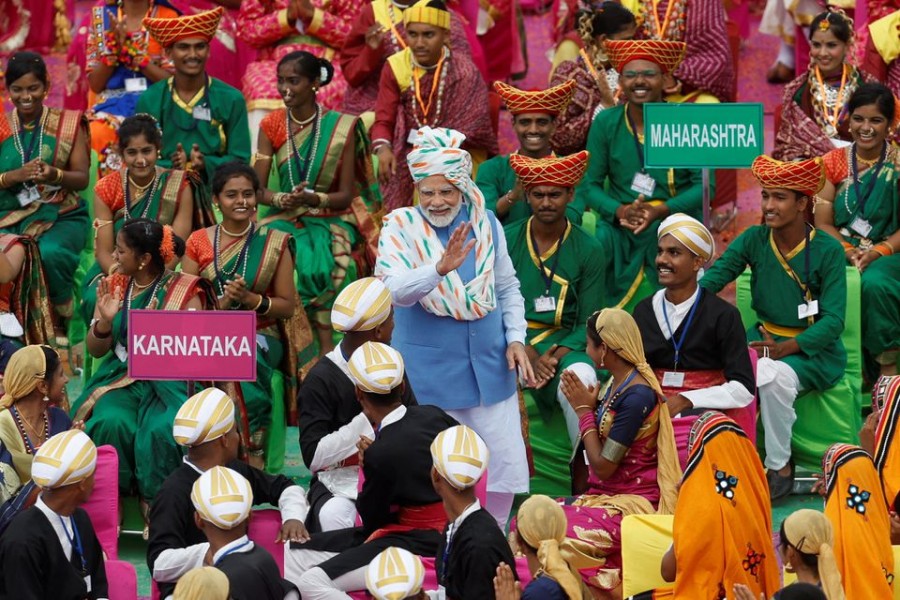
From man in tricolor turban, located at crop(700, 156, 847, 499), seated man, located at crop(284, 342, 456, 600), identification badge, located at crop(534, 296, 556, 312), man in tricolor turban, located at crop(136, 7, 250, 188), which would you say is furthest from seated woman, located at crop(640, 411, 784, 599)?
man in tricolor turban, located at crop(136, 7, 250, 188)

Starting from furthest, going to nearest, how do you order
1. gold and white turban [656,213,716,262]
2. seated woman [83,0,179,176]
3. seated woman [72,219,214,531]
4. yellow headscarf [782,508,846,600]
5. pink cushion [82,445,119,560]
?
seated woman [83,0,179,176] → seated woman [72,219,214,531] → gold and white turban [656,213,716,262] → pink cushion [82,445,119,560] → yellow headscarf [782,508,846,600]

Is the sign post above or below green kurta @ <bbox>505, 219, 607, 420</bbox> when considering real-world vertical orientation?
above

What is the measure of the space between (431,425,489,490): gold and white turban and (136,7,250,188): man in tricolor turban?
14.5ft

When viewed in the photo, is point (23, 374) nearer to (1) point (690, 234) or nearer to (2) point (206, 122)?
(1) point (690, 234)

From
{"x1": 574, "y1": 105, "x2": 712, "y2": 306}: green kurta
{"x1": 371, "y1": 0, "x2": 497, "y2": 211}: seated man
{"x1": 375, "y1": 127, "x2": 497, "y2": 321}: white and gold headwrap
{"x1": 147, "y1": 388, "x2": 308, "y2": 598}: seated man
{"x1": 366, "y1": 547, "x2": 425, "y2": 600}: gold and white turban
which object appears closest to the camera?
{"x1": 366, "y1": 547, "x2": 425, "y2": 600}: gold and white turban

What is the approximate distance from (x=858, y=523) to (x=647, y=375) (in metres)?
1.14

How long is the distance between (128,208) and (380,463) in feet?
11.6

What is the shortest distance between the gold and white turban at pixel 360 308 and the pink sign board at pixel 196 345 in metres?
0.40

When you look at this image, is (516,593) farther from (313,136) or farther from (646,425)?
(313,136)

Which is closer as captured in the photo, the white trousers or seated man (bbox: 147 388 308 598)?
seated man (bbox: 147 388 308 598)

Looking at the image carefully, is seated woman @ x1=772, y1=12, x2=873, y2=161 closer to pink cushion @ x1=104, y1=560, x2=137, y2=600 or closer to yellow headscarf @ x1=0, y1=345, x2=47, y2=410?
yellow headscarf @ x1=0, y1=345, x2=47, y2=410

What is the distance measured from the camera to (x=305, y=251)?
9734 millimetres

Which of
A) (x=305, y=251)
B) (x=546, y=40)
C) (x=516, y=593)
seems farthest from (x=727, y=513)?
(x=546, y=40)

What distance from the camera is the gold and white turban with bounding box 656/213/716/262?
311 inches
